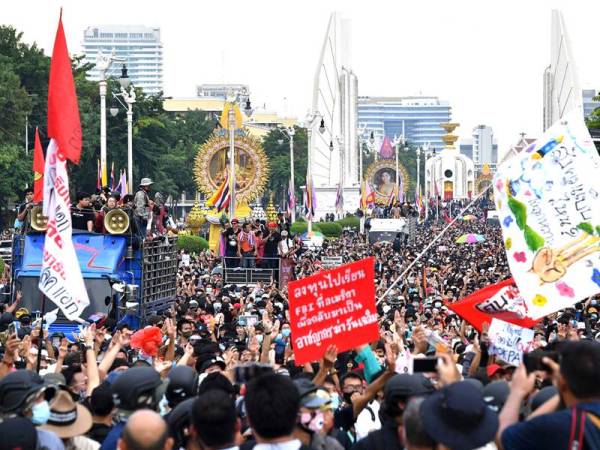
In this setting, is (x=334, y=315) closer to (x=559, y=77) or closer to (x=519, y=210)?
(x=519, y=210)

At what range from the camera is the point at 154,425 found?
5.82 metres

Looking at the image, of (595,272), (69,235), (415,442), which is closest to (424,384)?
(415,442)

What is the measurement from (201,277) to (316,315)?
24.1 metres

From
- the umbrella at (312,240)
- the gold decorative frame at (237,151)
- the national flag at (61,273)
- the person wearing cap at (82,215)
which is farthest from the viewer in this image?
the umbrella at (312,240)

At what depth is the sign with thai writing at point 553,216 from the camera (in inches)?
396

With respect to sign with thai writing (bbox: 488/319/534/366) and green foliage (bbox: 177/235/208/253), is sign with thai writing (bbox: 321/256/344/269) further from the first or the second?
sign with thai writing (bbox: 488/319/534/366)

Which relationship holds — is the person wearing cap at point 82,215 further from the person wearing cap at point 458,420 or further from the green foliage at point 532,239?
the person wearing cap at point 458,420

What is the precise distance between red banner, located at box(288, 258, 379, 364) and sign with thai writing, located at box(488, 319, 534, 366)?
1.38 metres

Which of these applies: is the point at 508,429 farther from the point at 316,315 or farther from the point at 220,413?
the point at 316,315

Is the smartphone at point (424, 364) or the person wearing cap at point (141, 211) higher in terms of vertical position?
the person wearing cap at point (141, 211)

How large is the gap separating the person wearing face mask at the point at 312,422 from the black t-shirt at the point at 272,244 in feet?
75.8

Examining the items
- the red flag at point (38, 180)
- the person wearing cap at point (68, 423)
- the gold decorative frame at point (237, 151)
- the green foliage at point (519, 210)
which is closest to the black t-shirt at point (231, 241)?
the red flag at point (38, 180)

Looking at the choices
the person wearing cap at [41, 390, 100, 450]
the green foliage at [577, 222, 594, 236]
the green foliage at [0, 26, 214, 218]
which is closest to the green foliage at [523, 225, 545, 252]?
the green foliage at [577, 222, 594, 236]

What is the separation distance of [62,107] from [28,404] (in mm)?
5965
